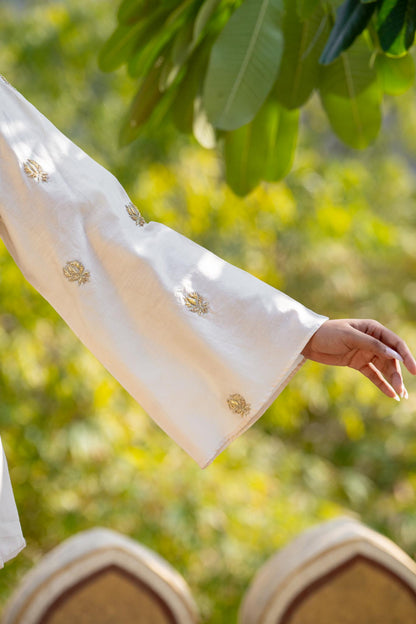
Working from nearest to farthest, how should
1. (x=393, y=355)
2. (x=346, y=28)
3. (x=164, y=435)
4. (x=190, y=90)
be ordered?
(x=393, y=355), (x=346, y=28), (x=190, y=90), (x=164, y=435)

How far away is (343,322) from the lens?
2.49 ft

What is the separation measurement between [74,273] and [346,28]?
0.51 m

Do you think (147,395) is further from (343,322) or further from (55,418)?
(55,418)

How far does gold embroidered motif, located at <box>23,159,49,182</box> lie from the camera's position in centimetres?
80

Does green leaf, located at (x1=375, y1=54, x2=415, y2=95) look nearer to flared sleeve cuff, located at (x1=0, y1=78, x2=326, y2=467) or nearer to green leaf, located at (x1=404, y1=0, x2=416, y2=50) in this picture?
green leaf, located at (x1=404, y1=0, x2=416, y2=50)

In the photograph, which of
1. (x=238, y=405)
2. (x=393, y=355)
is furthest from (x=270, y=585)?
(x=393, y=355)

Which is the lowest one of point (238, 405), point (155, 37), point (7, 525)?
point (7, 525)

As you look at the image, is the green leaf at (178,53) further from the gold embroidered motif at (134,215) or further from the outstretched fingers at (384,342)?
the outstretched fingers at (384,342)

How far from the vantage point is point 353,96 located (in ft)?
3.96

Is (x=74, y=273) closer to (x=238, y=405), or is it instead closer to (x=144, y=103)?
(x=238, y=405)

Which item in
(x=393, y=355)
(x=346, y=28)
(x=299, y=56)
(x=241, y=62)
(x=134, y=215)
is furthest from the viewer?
(x=299, y=56)

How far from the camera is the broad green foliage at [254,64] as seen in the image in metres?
1.02

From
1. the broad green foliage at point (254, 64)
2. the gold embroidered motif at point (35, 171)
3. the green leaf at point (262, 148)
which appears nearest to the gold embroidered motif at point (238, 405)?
the gold embroidered motif at point (35, 171)

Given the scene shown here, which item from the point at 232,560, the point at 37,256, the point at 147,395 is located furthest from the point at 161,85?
the point at 232,560
